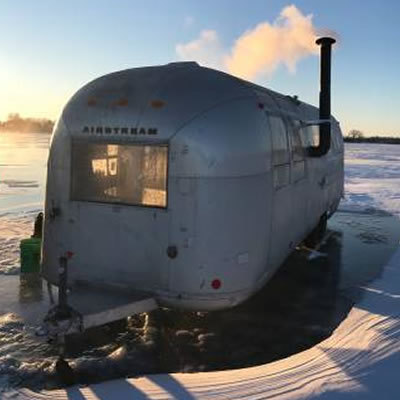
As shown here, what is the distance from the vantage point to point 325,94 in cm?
990

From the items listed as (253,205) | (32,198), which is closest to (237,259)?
(253,205)

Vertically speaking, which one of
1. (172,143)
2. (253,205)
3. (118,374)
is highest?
(172,143)

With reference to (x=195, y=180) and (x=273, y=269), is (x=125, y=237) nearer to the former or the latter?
(x=195, y=180)

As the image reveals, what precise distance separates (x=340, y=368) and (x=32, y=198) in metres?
14.0

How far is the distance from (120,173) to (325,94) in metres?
5.38

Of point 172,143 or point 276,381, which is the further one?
point 172,143

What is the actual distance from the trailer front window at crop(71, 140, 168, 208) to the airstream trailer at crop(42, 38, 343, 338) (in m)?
0.01

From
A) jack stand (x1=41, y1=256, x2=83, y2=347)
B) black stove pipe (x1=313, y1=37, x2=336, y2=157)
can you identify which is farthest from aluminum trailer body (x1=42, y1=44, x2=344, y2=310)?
black stove pipe (x1=313, y1=37, x2=336, y2=157)

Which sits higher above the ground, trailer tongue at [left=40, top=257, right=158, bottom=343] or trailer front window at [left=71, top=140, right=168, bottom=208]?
trailer front window at [left=71, top=140, right=168, bottom=208]

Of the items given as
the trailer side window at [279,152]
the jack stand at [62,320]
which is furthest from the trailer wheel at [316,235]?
the jack stand at [62,320]

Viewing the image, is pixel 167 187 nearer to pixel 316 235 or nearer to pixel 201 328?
pixel 201 328

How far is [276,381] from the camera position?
4945mm

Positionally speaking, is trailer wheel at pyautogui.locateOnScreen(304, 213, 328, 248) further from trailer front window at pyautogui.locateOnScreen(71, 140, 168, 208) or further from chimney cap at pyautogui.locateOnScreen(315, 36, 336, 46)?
trailer front window at pyautogui.locateOnScreen(71, 140, 168, 208)

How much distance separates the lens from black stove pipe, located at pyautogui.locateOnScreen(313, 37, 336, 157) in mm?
9367
